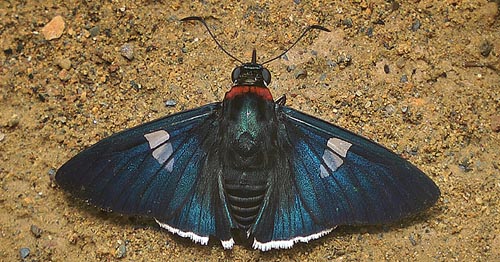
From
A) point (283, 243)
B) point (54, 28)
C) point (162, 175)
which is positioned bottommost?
point (283, 243)

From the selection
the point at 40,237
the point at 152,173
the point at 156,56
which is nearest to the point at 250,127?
the point at 152,173

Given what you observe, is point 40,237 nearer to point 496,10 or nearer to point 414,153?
point 414,153

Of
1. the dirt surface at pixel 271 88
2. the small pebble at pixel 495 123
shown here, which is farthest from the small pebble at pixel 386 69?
the small pebble at pixel 495 123

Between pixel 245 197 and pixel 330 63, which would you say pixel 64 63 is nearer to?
pixel 245 197

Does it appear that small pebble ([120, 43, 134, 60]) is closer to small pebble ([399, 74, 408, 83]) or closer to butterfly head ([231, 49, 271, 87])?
butterfly head ([231, 49, 271, 87])

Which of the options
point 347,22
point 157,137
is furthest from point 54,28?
point 347,22

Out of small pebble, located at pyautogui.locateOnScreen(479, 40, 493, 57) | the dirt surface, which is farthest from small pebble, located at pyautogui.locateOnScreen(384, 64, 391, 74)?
small pebble, located at pyautogui.locateOnScreen(479, 40, 493, 57)
